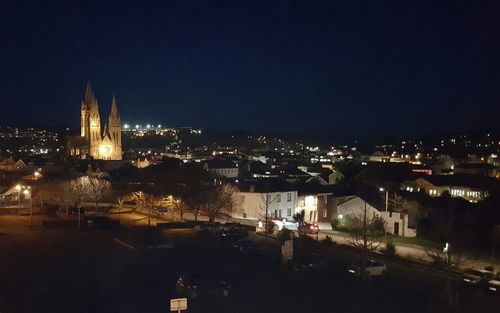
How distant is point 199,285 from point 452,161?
60773mm

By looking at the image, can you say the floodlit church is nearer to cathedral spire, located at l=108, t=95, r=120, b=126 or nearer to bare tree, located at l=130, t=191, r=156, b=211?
cathedral spire, located at l=108, t=95, r=120, b=126

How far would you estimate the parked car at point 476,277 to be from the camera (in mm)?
15664

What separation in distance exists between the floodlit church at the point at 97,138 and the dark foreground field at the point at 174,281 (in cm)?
5090

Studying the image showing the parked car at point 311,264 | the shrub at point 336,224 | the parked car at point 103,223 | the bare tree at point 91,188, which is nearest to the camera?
the parked car at point 311,264

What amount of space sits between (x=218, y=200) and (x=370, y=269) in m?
13.4

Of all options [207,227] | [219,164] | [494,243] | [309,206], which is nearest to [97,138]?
[219,164]

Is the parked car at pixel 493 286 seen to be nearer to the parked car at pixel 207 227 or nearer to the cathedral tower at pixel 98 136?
the parked car at pixel 207 227

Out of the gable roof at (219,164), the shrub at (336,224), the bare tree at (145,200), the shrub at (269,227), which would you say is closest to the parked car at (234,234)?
the shrub at (269,227)

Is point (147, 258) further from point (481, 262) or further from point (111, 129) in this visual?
point (111, 129)

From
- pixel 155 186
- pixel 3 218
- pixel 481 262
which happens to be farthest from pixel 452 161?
pixel 3 218

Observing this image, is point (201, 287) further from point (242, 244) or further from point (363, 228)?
point (363, 228)

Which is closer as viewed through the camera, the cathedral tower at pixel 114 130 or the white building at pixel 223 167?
the white building at pixel 223 167

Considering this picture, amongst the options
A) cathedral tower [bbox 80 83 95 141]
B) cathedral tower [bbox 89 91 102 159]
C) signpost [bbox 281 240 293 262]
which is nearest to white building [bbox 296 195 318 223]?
signpost [bbox 281 240 293 262]

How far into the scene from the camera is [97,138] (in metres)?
71.7
